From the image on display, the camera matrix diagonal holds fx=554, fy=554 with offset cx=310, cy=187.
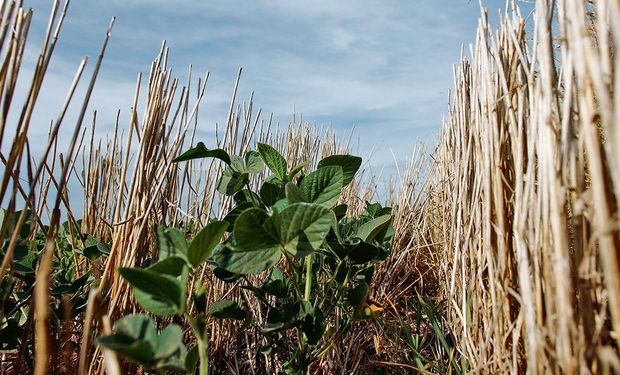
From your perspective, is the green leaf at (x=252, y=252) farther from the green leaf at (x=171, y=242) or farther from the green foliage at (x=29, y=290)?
the green foliage at (x=29, y=290)

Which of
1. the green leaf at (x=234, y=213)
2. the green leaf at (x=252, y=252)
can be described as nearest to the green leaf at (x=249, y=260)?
the green leaf at (x=252, y=252)

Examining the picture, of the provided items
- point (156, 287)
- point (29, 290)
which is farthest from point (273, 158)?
point (29, 290)

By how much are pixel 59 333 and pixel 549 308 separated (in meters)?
0.75

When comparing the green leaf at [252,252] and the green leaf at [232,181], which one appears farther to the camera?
the green leaf at [232,181]

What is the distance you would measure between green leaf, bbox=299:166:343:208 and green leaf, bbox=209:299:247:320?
20 cm

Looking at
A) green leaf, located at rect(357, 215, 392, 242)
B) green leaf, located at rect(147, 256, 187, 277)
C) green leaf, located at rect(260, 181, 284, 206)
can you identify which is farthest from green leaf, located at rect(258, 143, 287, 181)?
green leaf, located at rect(147, 256, 187, 277)

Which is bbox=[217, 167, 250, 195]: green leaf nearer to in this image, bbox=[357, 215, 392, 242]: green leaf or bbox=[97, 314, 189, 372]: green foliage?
bbox=[357, 215, 392, 242]: green leaf

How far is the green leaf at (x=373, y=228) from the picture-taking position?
0.80 m

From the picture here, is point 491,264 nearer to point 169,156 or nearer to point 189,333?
point 169,156

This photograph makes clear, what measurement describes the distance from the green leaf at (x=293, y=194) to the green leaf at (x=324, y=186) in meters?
0.03

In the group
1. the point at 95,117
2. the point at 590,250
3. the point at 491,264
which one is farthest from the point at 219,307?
the point at 95,117

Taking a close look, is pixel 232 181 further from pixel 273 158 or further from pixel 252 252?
pixel 252 252

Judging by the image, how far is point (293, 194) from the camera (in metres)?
0.72

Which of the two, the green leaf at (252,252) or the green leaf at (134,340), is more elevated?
the green leaf at (252,252)
